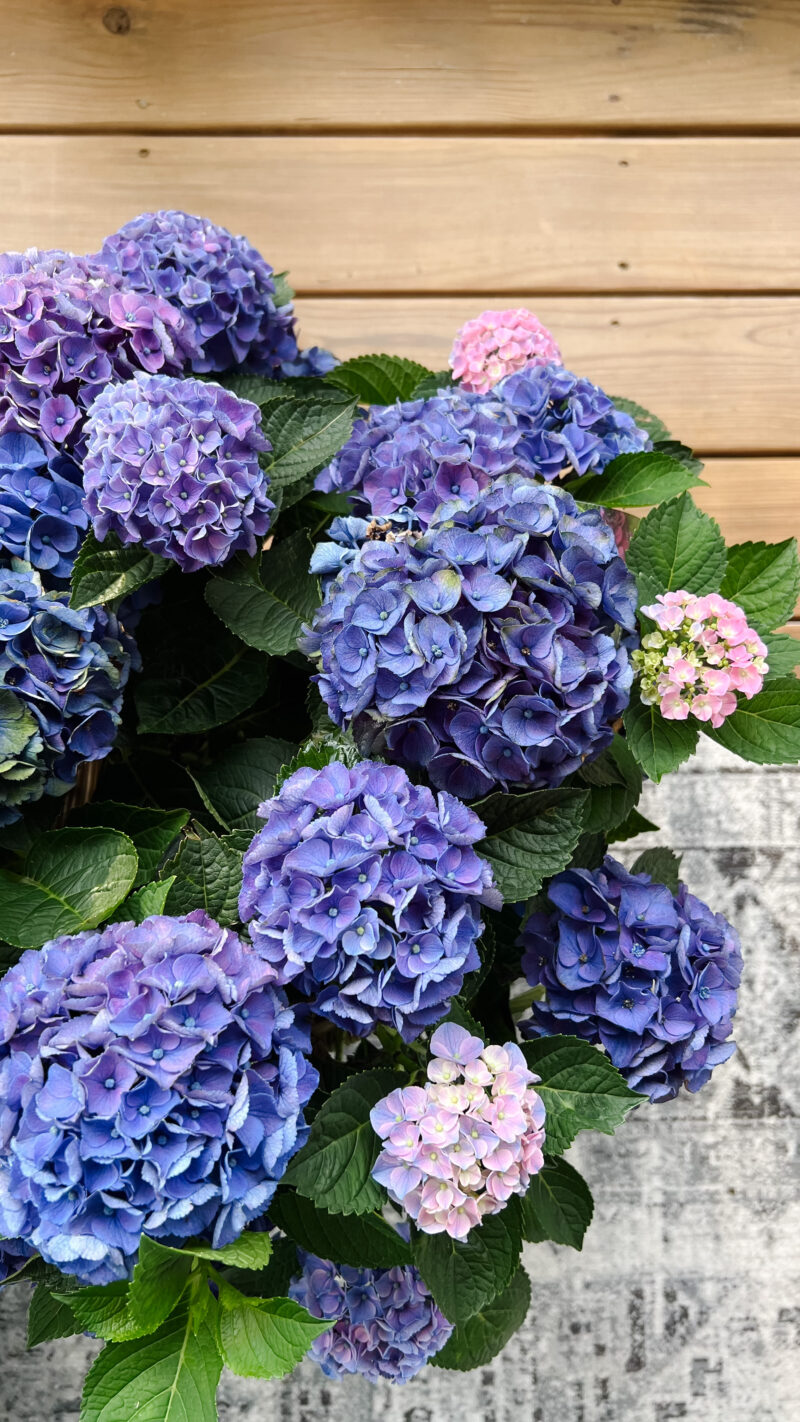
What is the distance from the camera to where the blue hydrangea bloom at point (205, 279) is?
2.66ft

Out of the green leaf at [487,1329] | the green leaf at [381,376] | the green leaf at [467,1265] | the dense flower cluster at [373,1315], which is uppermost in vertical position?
the green leaf at [381,376]

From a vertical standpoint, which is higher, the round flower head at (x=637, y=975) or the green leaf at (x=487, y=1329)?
the round flower head at (x=637, y=975)

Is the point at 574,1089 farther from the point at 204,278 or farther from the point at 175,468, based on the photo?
the point at 204,278

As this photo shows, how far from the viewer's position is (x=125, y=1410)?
603 mm

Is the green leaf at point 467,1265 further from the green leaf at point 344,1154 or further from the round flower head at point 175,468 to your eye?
the round flower head at point 175,468

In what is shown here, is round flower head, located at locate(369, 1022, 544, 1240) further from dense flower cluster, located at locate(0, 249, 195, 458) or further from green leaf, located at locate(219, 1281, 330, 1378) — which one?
dense flower cluster, located at locate(0, 249, 195, 458)

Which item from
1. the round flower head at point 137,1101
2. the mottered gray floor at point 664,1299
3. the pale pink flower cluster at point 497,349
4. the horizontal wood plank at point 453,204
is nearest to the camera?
the round flower head at point 137,1101

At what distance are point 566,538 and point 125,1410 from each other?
0.53 m

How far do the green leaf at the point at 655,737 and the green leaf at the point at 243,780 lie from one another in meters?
0.24

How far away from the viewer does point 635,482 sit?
31.9 inches

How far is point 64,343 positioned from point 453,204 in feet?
2.65

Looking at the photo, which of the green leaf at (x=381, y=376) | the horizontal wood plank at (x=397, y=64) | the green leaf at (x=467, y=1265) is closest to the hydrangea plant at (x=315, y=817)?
the green leaf at (x=467, y=1265)

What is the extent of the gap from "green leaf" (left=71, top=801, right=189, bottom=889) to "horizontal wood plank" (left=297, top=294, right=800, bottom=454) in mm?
777

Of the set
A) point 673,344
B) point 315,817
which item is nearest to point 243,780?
point 315,817
